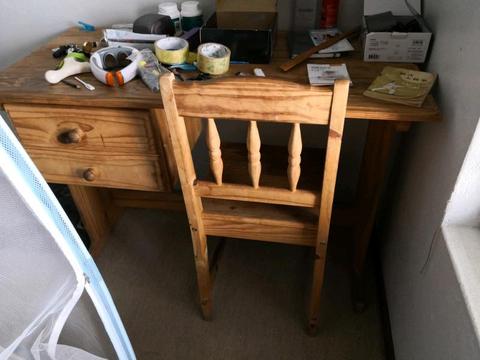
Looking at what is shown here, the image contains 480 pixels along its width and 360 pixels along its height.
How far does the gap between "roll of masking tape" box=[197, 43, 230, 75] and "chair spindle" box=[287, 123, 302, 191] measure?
299 mm

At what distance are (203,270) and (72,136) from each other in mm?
538

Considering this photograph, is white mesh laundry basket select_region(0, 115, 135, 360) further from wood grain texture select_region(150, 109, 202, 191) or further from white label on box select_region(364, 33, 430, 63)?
white label on box select_region(364, 33, 430, 63)

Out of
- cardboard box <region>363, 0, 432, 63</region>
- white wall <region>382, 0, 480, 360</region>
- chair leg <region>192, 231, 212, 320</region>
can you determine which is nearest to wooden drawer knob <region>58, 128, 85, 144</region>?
chair leg <region>192, 231, 212, 320</region>

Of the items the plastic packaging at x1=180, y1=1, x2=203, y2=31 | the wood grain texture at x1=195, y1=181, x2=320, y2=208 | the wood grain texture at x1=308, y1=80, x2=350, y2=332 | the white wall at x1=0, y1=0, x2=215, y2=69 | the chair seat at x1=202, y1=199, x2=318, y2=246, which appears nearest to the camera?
the wood grain texture at x1=308, y1=80, x2=350, y2=332

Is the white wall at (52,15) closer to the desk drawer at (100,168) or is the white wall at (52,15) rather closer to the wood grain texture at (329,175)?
the desk drawer at (100,168)

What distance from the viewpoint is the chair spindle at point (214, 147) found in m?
0.83

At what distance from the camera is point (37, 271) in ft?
2.04

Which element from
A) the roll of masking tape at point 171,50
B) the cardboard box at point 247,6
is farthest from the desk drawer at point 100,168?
the cardboard box at point 247,6

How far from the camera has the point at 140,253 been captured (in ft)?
5.14

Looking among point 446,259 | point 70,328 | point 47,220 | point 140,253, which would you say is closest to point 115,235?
point 140,253

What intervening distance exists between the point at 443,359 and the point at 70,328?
0.76 metres

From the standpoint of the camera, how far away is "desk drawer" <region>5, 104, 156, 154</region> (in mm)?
978

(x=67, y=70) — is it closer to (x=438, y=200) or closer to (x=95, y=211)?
(x=95, y=211)

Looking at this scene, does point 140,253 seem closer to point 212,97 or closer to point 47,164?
point 47,164
